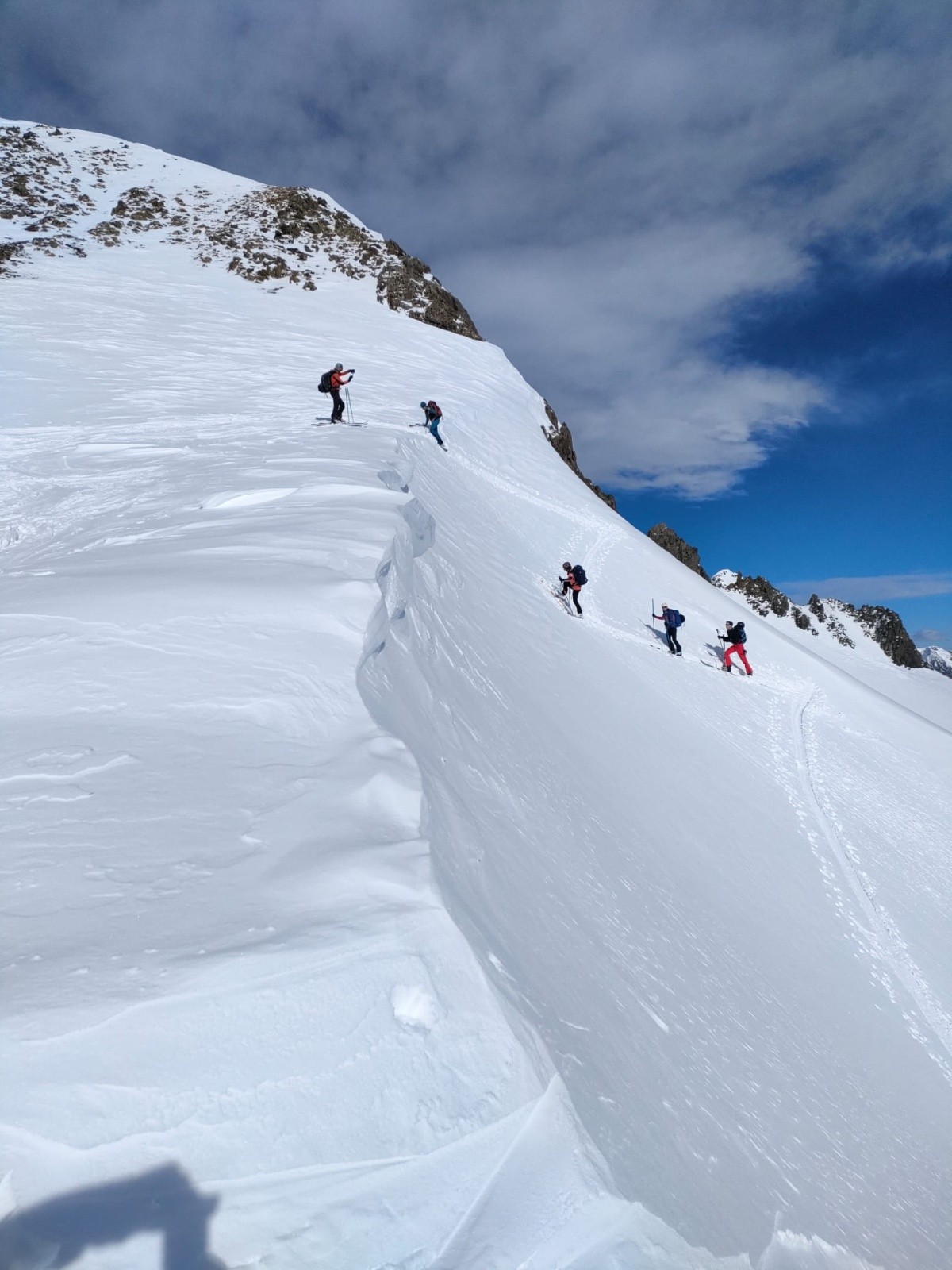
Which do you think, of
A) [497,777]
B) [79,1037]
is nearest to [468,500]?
[497,777]

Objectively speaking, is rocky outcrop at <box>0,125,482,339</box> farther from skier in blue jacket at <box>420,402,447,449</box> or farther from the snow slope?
the snow slope

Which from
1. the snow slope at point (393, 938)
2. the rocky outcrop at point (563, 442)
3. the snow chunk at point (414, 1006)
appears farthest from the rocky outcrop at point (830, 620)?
the snow chunk at point (414, 1006)

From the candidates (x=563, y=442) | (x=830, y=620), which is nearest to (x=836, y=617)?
(x=830, y=620)

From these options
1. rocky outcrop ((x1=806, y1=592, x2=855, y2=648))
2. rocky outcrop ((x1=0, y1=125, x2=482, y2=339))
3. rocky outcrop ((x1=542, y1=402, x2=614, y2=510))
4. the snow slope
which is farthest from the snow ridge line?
rocky outcrop ((x1=0, y1=125, x2=482, y2=339))

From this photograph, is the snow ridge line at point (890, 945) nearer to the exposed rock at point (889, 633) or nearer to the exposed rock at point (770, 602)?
the exposed rock at point (770, 602)

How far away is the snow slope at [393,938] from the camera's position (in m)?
1.59

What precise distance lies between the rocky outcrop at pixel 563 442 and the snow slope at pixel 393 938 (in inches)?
860

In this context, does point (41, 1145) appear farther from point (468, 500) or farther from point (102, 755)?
point (468, 500)

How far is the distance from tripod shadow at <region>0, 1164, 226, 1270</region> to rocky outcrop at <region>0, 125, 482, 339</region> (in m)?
36.2

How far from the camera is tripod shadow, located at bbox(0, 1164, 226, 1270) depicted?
4.36 ft

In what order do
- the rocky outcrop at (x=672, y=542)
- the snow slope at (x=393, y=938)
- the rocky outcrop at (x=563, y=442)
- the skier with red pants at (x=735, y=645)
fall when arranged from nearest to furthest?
1. the snow slope at (x=393, y=938)
2. the skier with red pants at (x=735, y=645)
3. the rocky outcrop at (x=563, y=442)
4. the rocky outcrop at (x=672, y=542)

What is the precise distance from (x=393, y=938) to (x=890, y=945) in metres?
6.95

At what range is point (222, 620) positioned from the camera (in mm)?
3852

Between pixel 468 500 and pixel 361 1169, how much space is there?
13.1 metres
